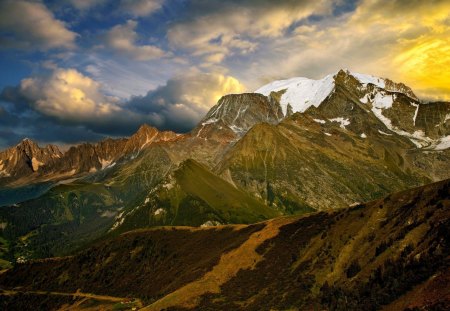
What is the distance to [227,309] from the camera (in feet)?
342

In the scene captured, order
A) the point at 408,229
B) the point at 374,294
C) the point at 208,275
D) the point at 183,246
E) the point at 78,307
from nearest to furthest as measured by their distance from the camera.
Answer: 1. the point at 374,294
2. the point at 408,229
3. the point at 208,275
4. the point at 78,307
5. the point at 183,246

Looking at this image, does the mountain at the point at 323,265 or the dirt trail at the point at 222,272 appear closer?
the mountain at the point at 323,265

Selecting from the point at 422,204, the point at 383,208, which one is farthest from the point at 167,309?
the point at 422,204

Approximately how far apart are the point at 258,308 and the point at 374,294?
110ft

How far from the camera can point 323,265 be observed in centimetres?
10106

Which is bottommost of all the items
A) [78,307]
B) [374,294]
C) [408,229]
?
[78,307]

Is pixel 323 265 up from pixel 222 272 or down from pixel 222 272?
up

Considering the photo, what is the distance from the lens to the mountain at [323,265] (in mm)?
67312

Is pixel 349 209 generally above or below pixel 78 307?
above

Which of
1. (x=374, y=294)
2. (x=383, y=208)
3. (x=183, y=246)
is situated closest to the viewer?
(x=374, y=294)

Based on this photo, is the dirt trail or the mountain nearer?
the mountain

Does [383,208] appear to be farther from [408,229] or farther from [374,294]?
[374,294]

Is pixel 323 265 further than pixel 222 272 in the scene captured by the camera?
No

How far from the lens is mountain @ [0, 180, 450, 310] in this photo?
67.3 m
